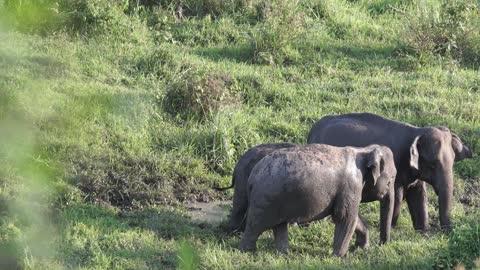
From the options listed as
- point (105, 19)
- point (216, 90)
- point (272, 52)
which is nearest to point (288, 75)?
point (272, 52)

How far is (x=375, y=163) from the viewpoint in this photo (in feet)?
24.6

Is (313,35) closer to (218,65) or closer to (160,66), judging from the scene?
(218,65)

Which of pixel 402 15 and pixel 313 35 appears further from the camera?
pixel 402 15

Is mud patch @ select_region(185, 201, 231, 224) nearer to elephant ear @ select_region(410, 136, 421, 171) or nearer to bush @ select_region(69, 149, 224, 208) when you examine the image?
bush @ select_region(69, 149, 224, 208)

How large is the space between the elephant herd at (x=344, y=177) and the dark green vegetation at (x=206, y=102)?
0.81ft

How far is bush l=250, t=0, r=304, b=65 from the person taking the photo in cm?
1160

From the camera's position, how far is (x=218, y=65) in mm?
11148

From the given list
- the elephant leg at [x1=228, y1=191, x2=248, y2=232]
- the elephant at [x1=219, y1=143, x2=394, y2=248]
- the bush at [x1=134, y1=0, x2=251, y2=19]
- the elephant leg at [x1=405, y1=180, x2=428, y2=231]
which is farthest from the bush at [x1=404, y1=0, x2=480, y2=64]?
the elephant leg at [x1=228, y1=191, x2=248, y2=232]

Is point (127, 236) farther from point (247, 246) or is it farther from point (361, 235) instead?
point (361, 235)

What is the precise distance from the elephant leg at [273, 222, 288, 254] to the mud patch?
38.6 inches

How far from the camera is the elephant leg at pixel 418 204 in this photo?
8.34 m

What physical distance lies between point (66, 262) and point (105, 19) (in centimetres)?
525

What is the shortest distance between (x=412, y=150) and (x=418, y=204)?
58cm

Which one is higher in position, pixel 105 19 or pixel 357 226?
pixel 105 19
